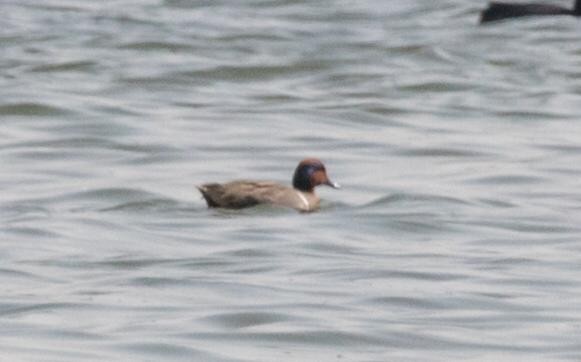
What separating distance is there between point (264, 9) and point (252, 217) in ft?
42.0

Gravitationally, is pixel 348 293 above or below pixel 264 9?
above

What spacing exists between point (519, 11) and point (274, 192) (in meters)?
12.5

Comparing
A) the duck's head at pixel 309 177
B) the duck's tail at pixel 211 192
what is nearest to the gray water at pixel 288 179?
the duck's tail at pixel 211 192

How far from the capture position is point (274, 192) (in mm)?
14773

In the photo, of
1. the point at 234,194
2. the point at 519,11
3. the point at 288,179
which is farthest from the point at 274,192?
the point at 519,11

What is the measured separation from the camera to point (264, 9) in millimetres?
27391

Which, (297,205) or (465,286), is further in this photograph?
(297,205)

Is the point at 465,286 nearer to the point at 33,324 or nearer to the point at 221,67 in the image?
the point at 33,324

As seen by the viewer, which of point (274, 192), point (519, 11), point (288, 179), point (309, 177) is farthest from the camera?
point (519, 11)

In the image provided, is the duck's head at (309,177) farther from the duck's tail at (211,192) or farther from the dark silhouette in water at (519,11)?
the dark silhouette in water at (519,11)

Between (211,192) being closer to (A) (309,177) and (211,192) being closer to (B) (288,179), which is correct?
(A) (309,177)

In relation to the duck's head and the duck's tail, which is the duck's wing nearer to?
the duck's tail

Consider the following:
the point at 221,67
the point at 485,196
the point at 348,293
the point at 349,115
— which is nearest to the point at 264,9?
the point at 221,67

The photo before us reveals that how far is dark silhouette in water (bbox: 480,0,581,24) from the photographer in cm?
2617
